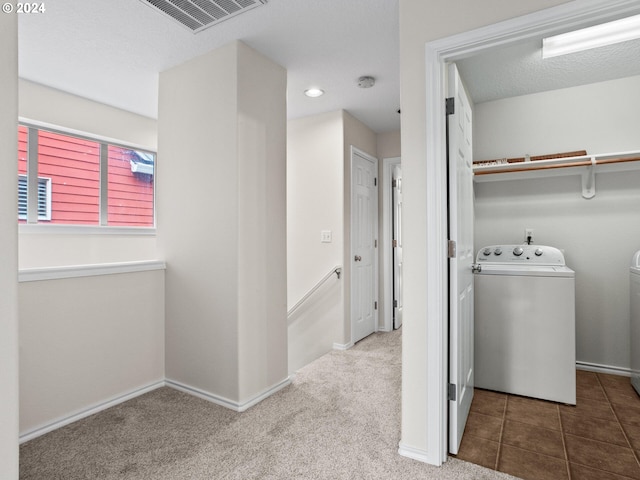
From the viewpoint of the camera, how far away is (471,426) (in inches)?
83.1

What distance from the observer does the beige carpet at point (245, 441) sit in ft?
5.54

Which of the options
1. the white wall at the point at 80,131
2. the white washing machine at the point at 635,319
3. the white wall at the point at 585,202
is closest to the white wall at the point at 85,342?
the white wall at the point at 80,131

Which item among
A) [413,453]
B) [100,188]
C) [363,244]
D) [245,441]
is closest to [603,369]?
[413,453]

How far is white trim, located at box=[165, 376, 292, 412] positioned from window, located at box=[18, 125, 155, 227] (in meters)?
2.00

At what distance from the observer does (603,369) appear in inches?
116

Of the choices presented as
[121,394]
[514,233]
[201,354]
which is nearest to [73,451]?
[121,394]

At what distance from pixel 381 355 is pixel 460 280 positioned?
1741 mm

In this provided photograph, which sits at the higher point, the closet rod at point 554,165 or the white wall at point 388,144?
the white wall at point 388,144

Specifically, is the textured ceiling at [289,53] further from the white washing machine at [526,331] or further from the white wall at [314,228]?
the white washing machine at [526,331]

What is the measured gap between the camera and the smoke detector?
286 centimetres

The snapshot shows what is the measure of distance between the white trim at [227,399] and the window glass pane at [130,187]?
2.08m

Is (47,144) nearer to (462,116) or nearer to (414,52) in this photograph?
(414,52)

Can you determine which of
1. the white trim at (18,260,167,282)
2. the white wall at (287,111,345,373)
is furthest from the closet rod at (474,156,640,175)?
the white trim at (18,260,167,282)

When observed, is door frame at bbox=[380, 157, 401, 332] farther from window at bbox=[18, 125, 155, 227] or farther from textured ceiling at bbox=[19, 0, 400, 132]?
window at bbox=[18, 125, 155, 227]
